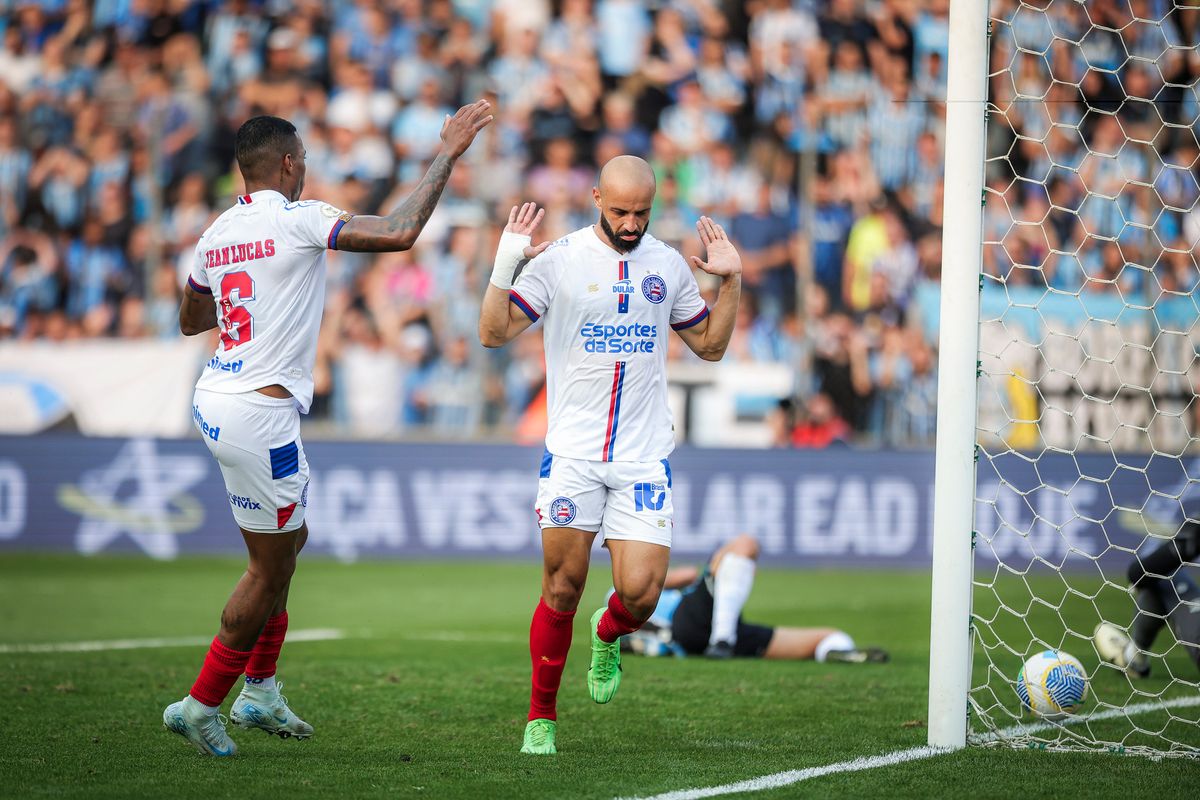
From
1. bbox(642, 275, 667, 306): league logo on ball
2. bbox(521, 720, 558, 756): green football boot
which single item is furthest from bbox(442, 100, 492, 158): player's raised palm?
bbox(521, 720, 558, 756): green football boot

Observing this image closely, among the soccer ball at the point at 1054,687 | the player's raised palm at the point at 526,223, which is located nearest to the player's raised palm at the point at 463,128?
the player's raised palm at the point at 526,223

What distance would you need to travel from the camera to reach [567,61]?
1786cm

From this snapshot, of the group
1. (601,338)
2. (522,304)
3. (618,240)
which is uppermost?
(618,240)

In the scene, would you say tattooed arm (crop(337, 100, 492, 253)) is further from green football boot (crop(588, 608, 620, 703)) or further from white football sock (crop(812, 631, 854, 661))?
white football sock (crop(812, 631, 854, 661))

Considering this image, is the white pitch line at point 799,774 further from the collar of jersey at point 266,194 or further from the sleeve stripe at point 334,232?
the collar of jersey at point 266,194

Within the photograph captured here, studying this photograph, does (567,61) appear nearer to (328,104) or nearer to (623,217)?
(328,104)

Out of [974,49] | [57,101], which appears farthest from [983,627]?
[57,101]

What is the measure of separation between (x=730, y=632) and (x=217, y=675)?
13.0ft

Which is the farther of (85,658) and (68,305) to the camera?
(68,305)

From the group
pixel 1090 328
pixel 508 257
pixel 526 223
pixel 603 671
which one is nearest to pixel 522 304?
pixel 508 257

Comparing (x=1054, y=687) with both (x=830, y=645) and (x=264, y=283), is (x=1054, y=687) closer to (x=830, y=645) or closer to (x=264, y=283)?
(x=830, y=645)

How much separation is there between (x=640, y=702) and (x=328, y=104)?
1236cm

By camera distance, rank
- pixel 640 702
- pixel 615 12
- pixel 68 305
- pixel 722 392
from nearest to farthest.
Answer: pixel 640 702, pixel 722 392, pixel 68 305, pixel 615 12

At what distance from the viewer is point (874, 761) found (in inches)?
222
